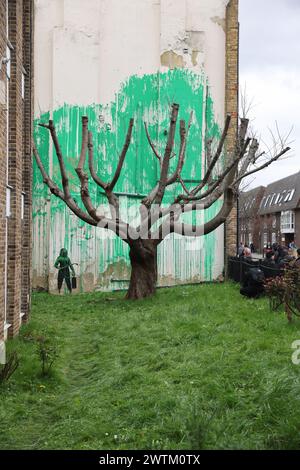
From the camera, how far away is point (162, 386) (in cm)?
666

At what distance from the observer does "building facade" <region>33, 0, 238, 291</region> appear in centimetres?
1872

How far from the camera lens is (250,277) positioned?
44.1ft

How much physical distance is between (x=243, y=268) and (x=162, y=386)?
9.91 meters

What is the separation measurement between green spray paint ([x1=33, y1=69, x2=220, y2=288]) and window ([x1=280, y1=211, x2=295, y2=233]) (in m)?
39.9

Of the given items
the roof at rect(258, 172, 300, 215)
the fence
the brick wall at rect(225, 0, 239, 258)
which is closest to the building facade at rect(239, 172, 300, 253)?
the roof at rect(258, 172, 300, 215)

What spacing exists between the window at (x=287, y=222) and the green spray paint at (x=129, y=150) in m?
39.9

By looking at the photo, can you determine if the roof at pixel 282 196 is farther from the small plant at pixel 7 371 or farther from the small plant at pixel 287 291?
the small plant at pixel 7 371

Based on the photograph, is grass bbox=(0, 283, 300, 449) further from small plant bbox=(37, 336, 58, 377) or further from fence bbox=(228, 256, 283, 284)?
fence bbox=(228, 256, 283, 284)

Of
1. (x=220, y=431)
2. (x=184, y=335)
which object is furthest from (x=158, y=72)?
(x=220, y=431)

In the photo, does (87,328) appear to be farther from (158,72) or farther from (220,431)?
(158,72)

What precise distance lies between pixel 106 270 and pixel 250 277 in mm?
6844

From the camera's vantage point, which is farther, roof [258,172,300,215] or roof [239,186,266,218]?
roof [239,186,266,218]

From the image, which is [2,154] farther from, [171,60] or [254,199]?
[254,199]

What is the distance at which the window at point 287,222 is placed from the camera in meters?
58.0
